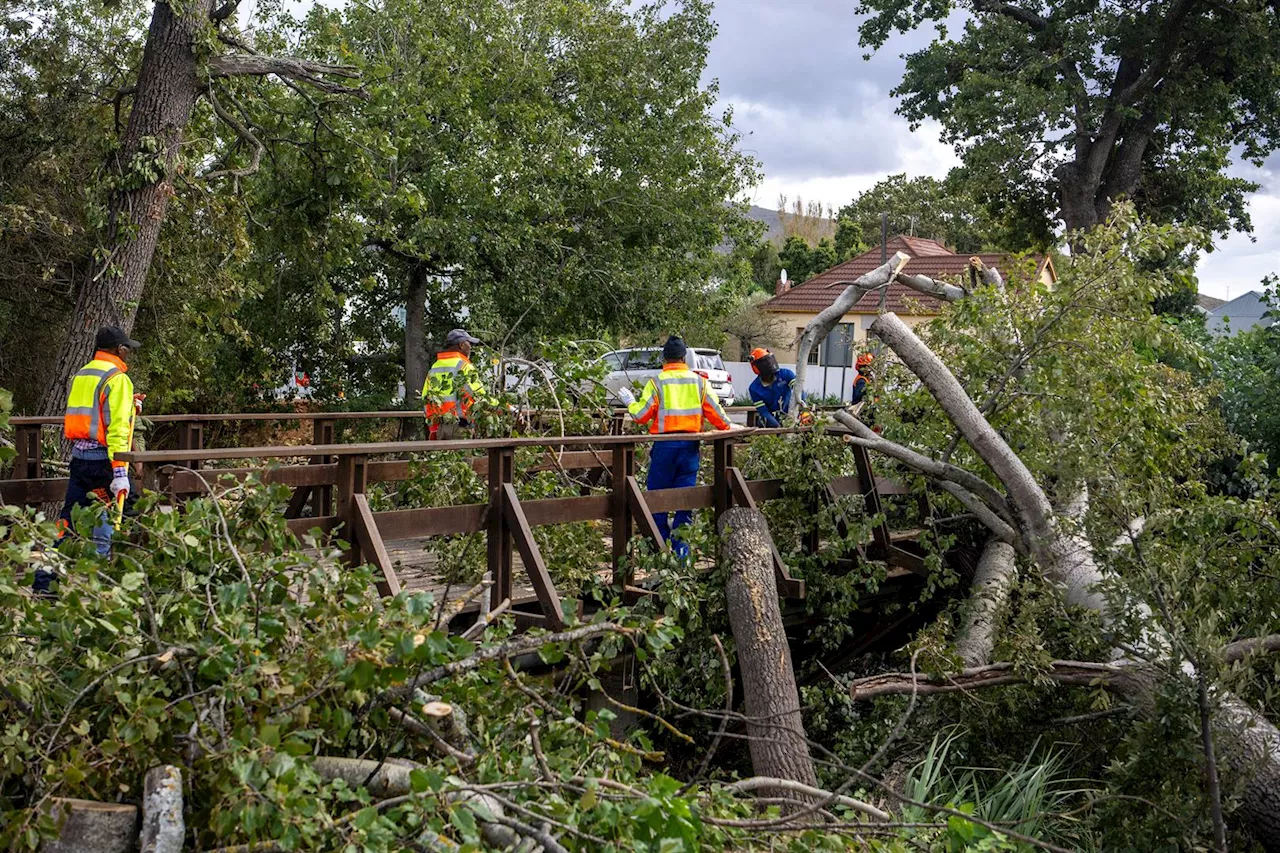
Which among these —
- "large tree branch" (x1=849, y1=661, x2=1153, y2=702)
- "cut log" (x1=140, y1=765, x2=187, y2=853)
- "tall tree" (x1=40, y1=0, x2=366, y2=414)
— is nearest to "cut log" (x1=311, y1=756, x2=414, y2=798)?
"cut log" (x1=140, y1=765, x2=187, y2=853)

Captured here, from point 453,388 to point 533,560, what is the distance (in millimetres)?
3137

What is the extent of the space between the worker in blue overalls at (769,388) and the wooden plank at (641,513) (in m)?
3.90

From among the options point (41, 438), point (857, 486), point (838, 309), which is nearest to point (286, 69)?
point (41, 438)

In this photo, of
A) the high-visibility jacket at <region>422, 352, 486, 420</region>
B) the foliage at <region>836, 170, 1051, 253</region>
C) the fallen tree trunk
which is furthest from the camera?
the foliage at <region>836, 170, 1051, 253</region>

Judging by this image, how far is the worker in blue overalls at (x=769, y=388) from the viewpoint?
451 inches

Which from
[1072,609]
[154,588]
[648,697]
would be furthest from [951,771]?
[154,588]

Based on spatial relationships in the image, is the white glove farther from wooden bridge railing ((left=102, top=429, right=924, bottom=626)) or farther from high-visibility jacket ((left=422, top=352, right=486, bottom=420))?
high-visibility jacket ((left=422, top=352, right=486, bottom=420))

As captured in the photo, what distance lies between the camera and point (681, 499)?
314 inches


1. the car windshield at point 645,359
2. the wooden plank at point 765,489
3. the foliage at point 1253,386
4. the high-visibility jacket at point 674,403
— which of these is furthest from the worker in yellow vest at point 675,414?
the car windshield at point 645,359

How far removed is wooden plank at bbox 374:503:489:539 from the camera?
6.36m

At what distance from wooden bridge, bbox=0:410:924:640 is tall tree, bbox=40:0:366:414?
5.01 feet

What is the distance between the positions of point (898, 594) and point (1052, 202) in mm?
18361

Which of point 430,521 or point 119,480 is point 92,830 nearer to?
point 430,521

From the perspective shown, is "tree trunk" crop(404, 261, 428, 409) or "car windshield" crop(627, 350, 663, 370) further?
"car windshield" crop(627, 350, 663, 370)
